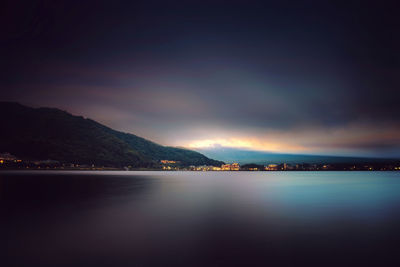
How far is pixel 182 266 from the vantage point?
12.1 meters

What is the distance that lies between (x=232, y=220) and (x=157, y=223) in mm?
6405

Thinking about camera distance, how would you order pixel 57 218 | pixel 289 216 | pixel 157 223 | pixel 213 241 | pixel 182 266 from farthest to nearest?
pixel 289 216
pixel 57 218
pixel 157 223
pixel 213 241
pixel 182 266

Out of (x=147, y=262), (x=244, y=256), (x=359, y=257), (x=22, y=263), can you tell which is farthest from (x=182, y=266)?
(x=359, y=257)

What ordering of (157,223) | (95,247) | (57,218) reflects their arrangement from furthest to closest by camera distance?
(57,218) → (157,223) → (95,247)

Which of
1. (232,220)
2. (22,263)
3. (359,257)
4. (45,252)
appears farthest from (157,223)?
(359,257)

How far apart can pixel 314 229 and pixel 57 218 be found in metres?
21.3

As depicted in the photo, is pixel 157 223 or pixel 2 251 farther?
pixel 157 223

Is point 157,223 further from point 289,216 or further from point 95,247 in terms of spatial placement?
point 289,216

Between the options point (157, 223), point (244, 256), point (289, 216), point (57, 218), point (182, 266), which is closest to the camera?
point (182, 266)

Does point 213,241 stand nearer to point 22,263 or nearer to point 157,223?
point 157,223

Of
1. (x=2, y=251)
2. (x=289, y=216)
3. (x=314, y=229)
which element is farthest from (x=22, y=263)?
(x=289, y=216)

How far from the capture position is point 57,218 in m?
24.2

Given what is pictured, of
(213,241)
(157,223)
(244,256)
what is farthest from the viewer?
(157,223)

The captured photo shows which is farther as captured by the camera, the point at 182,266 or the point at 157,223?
the point at 157,223
